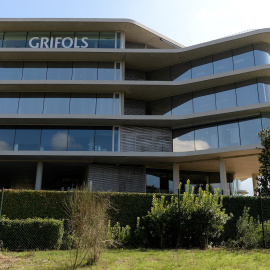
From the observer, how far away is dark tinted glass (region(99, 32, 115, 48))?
23.9 metres

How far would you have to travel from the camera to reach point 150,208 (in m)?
12.8

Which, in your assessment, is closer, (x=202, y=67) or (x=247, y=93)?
(x=247, y=93)

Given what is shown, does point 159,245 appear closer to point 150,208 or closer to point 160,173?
point 150,208

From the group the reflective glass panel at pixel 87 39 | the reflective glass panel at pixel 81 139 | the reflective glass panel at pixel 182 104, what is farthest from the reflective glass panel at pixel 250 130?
the reflective glass panel at pixel 87 39

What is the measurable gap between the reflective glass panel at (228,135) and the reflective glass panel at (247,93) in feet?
5.44

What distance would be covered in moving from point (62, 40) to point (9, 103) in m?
6.49

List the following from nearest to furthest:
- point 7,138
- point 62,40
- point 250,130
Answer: point 250,130 < point 7,138 < point 62,40

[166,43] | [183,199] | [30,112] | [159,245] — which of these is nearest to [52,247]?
[159,245]

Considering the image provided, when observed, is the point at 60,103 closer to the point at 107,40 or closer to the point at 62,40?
the point at 62,40

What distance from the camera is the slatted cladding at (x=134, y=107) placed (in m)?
24.4


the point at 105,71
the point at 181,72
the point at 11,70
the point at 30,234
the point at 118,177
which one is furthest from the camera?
the point at 181,72

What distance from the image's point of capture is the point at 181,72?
80.2 feet

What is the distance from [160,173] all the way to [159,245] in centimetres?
1356

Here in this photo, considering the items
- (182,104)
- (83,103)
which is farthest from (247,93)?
(83,103)
